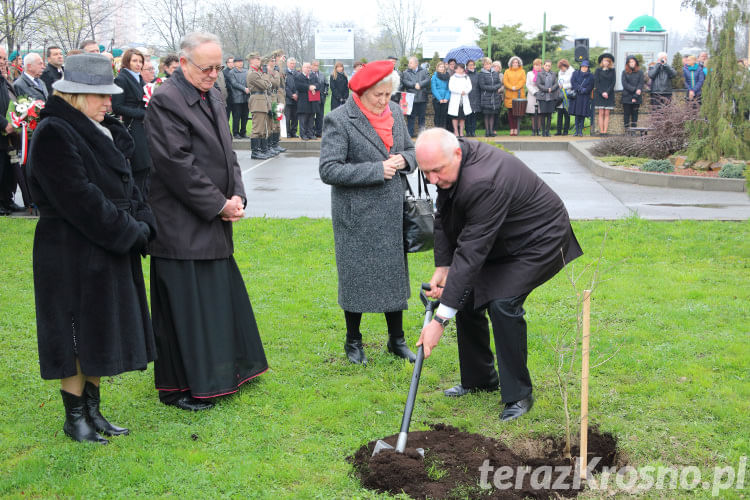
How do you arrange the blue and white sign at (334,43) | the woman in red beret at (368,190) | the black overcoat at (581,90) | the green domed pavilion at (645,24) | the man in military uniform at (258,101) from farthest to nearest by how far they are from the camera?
Answer: the green domed pavilion at (645,24)
the blue and white sign at (334,43)
the black overcoat at (581,90)
the man in military uniform at (258,101)
the woman in red beret at (368,190)

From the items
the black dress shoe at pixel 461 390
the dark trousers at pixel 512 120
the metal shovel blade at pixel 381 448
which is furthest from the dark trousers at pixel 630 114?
the metal shovel blade at pixel 381 448

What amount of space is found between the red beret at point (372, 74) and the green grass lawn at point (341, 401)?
6.88 ft

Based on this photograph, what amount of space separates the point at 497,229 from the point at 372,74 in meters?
1.59

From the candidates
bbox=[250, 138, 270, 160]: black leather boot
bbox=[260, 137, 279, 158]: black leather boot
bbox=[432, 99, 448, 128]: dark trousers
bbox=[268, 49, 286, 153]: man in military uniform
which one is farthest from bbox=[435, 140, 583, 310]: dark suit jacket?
bbox=[432, 99, 448, 128]: dark trousers

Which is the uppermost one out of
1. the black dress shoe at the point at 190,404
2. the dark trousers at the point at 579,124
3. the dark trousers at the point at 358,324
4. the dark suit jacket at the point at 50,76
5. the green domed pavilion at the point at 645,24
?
the green domed pavilion at the point at 645,24

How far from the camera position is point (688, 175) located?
14.3 meters

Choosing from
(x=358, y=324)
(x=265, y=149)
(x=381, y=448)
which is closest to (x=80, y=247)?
(x=381, y=448)

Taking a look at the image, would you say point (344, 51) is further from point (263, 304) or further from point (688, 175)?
point (263, 304)

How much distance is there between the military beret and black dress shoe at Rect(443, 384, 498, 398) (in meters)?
2.19

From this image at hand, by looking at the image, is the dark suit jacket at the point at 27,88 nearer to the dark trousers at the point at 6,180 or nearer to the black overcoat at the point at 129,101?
the dark trousers at the point at 6,180

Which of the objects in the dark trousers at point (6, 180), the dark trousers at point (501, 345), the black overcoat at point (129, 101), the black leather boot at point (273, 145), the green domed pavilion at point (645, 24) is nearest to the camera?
the dark trousers at point (501, 345)

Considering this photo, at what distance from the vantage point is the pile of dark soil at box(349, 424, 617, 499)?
401 cm

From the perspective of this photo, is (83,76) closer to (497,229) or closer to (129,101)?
(497,229)

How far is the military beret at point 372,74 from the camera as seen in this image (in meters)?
5.46
